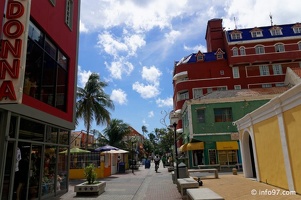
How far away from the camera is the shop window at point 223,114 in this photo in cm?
2690

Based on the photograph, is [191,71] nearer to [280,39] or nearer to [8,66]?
[280,39]

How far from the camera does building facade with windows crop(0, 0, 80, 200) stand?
737cm

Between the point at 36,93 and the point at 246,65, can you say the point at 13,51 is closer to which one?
the point at 36,93

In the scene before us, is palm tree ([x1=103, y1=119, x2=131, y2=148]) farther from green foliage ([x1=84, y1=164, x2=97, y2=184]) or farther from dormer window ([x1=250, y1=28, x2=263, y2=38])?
green foliage ([x1=84, y1=164, x2=97, y2=184])

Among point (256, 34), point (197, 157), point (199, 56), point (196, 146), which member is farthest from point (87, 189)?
point (256, 34)

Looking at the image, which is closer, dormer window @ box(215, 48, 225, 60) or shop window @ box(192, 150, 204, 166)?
shop window @ box(192, 150, 204, 166)

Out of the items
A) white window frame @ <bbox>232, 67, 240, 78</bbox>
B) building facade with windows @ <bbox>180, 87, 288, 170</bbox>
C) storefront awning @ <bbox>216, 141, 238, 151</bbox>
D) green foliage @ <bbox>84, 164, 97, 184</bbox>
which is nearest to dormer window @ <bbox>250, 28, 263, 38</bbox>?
white window frame @ <bbox>232, 67, 240, 78</bbox>

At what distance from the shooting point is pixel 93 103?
102 feet

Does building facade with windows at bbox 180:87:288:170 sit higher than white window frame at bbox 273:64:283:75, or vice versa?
white window frame at bbox 273:64:283:75

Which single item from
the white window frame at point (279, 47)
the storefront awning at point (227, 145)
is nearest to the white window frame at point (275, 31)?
the white window frame at point (279, 47)

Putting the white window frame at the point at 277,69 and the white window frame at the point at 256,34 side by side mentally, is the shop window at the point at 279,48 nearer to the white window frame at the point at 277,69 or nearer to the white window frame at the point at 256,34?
the white window frame at the point at 277,69

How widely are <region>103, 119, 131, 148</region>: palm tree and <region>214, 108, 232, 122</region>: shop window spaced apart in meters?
17.5

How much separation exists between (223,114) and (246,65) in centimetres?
1608

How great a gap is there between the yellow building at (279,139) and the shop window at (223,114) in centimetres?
1219
